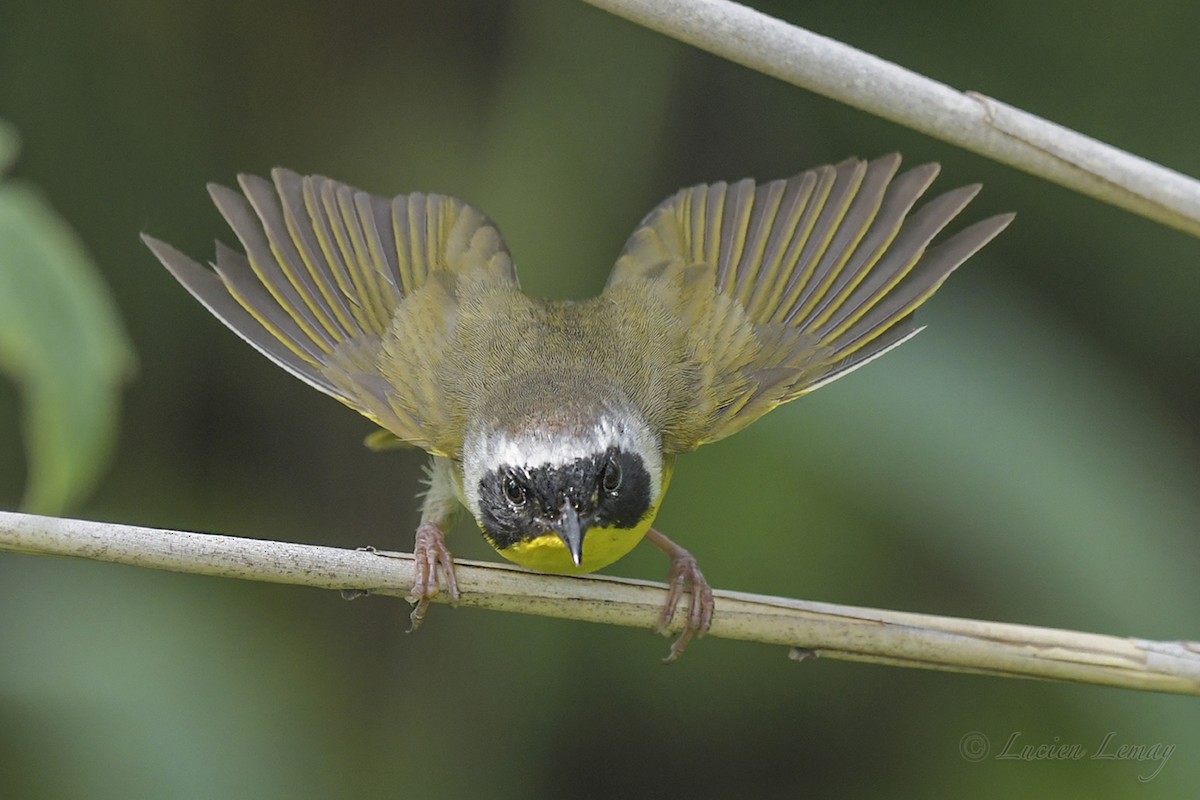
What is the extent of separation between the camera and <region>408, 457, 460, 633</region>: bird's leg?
292 centimetres

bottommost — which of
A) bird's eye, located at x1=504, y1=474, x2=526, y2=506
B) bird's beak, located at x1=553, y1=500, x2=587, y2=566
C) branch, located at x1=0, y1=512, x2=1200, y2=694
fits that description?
branch, located at x1=0, y1=512, x2=1200, y2=694

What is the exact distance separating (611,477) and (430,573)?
451 mm

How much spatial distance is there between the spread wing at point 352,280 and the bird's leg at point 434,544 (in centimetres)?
21

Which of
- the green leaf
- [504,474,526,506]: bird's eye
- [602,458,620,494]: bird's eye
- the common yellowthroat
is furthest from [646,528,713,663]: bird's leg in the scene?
the green leaf

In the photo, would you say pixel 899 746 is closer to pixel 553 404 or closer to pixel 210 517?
pixel 553 404

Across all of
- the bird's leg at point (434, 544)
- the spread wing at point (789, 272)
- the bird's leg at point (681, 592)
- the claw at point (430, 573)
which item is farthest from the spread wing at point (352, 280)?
the bird's leg at point (681, 592)

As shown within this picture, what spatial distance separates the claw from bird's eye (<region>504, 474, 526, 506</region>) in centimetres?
19

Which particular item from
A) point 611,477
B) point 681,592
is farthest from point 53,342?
point 681,592

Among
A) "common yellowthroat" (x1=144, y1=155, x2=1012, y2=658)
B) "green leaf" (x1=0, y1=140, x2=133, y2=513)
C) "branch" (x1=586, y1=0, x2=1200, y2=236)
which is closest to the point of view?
"green leaf" (x1=0, y1=140, x2=133, y2=513)

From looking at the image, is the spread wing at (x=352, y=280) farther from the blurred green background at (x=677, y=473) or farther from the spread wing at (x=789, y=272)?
the blurred green background at (x=677, y=473)

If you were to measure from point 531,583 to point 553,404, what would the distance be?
0.51 metres

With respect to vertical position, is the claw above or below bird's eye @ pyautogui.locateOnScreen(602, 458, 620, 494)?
below

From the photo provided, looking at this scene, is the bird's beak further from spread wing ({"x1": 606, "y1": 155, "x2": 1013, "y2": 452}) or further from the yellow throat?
spread wing ({"x1": 606, "y1": 155, "x2": 1013, "y2": 452})

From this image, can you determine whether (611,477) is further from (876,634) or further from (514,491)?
(876,634)
